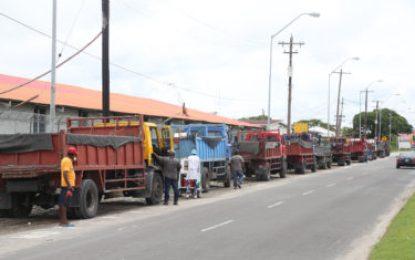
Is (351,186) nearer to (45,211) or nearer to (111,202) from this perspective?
(111,202)

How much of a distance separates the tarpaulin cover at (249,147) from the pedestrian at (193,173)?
1023 centimetres

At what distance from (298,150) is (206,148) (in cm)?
1468

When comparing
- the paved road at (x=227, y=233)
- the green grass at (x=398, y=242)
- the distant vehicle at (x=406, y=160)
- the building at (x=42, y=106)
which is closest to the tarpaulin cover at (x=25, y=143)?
the paved road at (x=227, y=233)

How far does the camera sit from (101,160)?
1730 cm

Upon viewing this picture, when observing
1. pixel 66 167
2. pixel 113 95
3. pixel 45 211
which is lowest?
pixel 45 211

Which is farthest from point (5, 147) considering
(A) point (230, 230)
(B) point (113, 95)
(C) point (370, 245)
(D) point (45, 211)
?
(B) point (113, 95)

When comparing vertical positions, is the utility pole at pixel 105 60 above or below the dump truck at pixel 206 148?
above

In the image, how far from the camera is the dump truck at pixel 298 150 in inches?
1554

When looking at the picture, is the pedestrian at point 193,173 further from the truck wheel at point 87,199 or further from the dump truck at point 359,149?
the dump truck at point 359,149

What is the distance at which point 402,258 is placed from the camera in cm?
935

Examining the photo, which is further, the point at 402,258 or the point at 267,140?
the point at 267,140

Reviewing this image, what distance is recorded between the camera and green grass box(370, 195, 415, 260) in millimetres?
9746

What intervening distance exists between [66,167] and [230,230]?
4.22 meters

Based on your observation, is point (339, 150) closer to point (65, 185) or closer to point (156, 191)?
point (156, 191)
